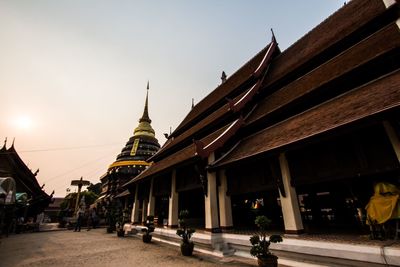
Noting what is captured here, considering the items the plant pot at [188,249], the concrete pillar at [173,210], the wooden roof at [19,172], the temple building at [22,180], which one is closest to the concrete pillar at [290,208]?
the plant pot at [188,249]

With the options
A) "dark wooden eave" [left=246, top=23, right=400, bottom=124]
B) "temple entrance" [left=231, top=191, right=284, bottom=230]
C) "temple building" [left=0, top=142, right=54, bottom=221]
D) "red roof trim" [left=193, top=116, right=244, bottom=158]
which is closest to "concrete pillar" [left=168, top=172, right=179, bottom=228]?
"temple entrance" [left=231, top=191, right=284, bottom=230]

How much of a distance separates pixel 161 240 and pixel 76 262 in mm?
4210

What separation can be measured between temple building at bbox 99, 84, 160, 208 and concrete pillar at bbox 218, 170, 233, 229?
17.3m

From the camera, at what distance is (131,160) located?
27469 mm

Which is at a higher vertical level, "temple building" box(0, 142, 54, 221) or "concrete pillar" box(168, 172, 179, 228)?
"temple building" box(0, 142, 54, 221)

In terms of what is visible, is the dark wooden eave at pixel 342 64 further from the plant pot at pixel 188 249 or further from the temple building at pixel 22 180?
the temple building at pixel 22 180

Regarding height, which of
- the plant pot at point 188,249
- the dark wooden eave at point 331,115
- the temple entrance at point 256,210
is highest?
the dark wooden eave at point 331,115

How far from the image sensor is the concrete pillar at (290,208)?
5.32 meters

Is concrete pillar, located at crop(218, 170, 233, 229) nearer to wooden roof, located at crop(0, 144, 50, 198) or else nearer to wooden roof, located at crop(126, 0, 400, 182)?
wooden roof, located at crop(126, 0, 400, 182)

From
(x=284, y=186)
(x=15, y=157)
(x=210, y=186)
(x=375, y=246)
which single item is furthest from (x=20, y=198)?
(x=375, y=246)

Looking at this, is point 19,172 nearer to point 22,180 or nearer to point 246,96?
point 22,180

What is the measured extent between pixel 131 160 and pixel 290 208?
2487 cm

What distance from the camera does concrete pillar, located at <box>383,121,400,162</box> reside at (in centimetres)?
408

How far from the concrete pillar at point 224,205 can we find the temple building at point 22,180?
15.9 m
